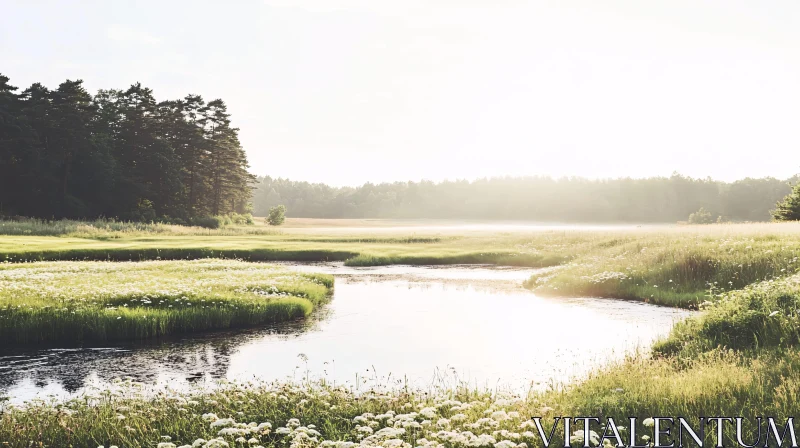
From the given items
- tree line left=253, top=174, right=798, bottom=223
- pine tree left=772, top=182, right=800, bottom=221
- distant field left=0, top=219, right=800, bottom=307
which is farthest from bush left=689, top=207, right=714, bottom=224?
distant field left=0, top=219, right=800, bottom=307

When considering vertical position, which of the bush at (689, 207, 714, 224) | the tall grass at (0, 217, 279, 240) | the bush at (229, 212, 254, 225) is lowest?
the tall grass at (0, 217, 279, 240)

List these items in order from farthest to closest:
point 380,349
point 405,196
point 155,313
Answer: point 405,196, point 155,313, point 380,349

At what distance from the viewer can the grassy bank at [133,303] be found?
60.4 feet

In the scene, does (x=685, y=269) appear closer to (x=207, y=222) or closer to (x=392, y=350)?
(x=392, y=350)

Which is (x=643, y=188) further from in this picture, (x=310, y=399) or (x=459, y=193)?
(x=310, y=399)

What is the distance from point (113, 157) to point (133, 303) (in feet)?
210

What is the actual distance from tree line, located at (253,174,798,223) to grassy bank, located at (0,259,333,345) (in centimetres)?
15560

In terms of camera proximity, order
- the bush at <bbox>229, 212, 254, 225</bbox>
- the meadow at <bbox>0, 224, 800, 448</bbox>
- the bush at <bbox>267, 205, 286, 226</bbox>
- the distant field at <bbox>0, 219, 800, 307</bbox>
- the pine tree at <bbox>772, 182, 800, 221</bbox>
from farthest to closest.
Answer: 1. the bush at <bbox>267, 205, 286, 226</bbox>
2. the bush at <bbox>229, 212, 254, 225</bbox>
3. the pine tree at <bbox>772, 182, 800, 221</bbox>
4. the distant field at <bbox>0, 219, 800, 307</bbox>
5. the meadow at <bbox>0, 224, 800, 448</bbox>

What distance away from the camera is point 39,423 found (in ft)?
32.6

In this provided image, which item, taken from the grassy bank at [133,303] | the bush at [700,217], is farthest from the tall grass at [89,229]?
the bush at [700,217]

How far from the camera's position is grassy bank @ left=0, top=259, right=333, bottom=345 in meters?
18.4

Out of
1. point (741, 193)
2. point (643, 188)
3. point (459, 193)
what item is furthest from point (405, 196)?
point (741, 193)

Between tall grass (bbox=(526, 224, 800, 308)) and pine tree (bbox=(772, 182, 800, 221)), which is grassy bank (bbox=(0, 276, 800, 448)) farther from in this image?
pine tree (bbox=(772, 182, 800, 221))

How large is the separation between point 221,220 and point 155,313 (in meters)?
68.3
